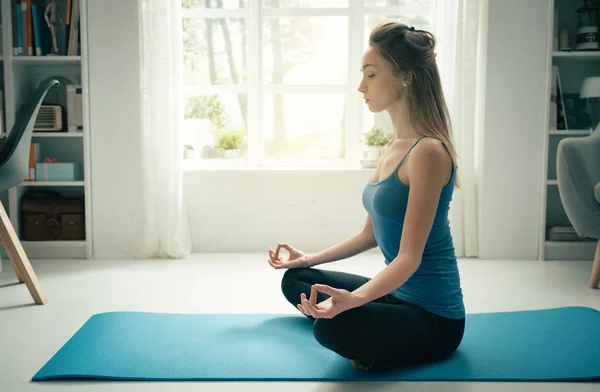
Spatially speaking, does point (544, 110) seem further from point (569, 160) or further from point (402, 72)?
point (402, 72)

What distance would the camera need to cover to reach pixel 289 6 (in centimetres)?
453

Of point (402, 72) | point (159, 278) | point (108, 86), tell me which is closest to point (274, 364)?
point (402, 72)

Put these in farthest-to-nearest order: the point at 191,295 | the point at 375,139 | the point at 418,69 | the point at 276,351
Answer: the point at 375,139 → the point at 191,295 → the point at 276,351 → the point at 418,69

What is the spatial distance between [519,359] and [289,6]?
3.09 meters

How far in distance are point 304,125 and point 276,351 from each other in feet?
8.50

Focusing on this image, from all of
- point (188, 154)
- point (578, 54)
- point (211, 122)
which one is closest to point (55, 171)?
point (188, 154)

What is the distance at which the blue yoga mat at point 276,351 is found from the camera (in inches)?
78.5

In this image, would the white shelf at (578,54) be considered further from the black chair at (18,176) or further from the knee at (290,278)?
the black chair at (18,176)

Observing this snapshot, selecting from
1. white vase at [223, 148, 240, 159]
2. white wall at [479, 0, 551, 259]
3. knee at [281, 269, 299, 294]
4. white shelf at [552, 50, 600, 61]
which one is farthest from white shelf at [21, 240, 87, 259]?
white shelf at [552, 50, 600, 61]

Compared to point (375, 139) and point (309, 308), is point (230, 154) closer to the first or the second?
point (375, 139)

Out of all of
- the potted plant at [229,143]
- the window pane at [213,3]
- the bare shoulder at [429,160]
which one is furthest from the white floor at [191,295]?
the window pane at [213,3]

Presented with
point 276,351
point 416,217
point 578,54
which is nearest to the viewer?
point 416,217

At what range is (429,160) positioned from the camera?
6.11 ft

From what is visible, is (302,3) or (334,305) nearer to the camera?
(334,305)
